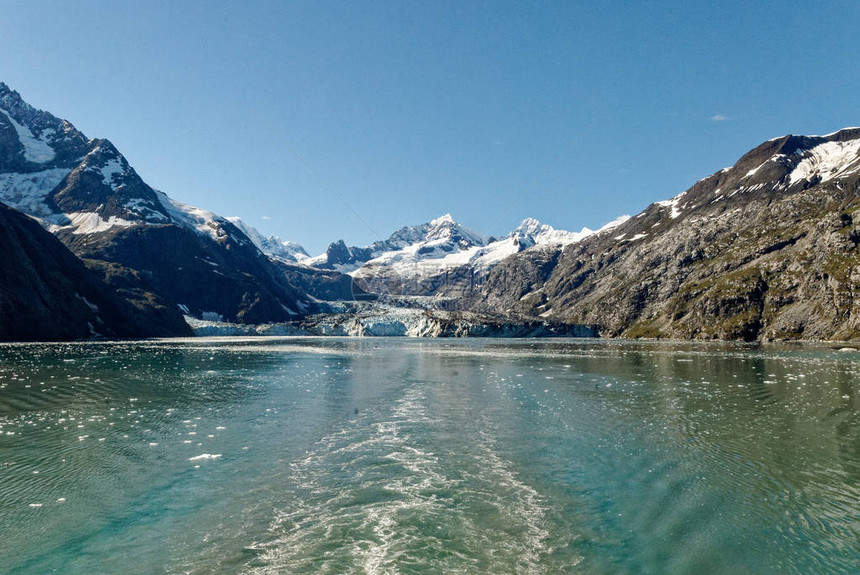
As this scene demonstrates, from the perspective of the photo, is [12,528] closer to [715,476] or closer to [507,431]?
[507,431]

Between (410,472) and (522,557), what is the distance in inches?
421

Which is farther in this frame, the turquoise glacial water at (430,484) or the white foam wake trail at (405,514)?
the turquoise glacial water at (430,484)

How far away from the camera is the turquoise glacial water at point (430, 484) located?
17000mm

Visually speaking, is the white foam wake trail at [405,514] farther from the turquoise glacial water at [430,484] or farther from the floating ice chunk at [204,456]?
the floating ice chunk at [204,456]

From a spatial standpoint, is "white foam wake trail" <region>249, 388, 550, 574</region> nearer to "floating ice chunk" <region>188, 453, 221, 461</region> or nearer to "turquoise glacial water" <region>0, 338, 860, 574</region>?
"turquoise glacial water" <region>0, 338, 860, 574</region>

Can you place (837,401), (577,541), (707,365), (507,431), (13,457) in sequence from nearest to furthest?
1. (577,541)
2. (13,457)
3. (507,431)
4. (837,401)
5. (707,365)

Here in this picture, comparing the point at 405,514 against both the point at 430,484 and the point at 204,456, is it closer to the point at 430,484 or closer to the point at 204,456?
the point at 430,484

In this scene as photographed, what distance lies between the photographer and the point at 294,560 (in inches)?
648

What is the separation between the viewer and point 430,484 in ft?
80.6

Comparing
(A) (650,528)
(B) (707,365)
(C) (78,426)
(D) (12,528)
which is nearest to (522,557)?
(A) (650,528)

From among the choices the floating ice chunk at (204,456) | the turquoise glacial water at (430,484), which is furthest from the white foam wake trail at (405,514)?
the floating ice chunk at (204,456)

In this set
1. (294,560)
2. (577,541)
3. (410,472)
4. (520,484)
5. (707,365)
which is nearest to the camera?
(294,560)

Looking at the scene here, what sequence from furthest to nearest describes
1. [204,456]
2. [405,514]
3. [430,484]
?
1. [204,456]
2. [430,484]
3. [405,514]

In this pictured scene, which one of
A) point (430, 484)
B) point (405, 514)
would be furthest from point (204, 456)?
point (405, 514)
